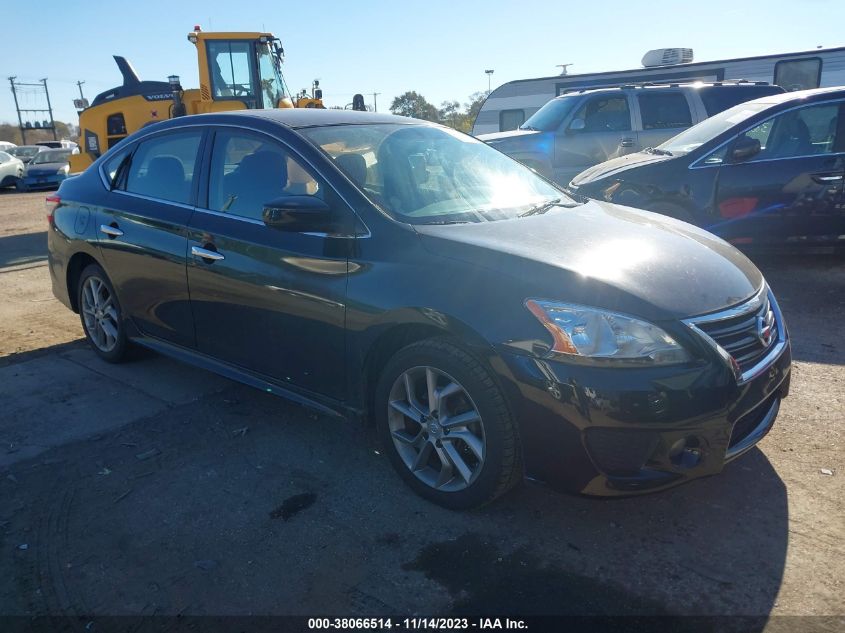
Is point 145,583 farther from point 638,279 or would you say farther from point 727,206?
point 727,206

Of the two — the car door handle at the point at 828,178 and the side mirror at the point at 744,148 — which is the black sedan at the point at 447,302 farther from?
the car door handle at the point at 828,178

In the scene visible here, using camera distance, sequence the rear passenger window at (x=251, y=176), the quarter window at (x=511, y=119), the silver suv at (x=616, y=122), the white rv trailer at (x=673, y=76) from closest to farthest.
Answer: the rear passenger window at (x=251, y=176) < the silver suv at (x=616, y=122) < the white rv trailer at (x=673, y=76) < the quarter window at (x=511, y=119)

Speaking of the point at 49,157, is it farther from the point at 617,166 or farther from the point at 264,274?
the point at 264,274

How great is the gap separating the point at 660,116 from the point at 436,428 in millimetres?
9251

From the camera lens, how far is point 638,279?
2.79 metres

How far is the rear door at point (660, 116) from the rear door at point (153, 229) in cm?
828

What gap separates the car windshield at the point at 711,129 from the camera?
6.91 meters

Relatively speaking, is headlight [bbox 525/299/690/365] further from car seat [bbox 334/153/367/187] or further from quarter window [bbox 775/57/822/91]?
quarter window [bbox 775/57/822/91]

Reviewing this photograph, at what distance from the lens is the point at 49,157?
24.5m

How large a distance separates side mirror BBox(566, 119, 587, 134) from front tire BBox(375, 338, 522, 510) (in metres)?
8.62

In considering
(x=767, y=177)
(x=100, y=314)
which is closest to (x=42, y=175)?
(x=100, y=314)

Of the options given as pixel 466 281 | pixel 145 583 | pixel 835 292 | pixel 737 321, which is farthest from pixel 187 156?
pixel 835 292

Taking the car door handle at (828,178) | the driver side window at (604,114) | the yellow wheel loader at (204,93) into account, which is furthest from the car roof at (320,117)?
the yellow wheel loader at (204,93)

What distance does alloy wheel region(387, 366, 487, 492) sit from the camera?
9.46ft
